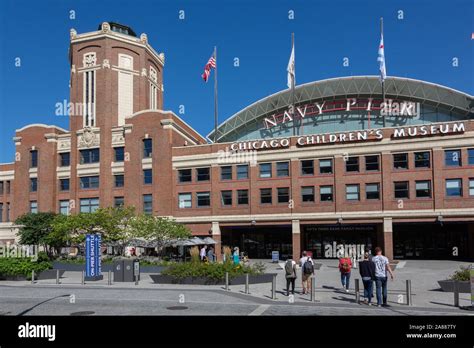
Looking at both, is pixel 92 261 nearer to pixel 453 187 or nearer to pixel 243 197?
pixel 243 197

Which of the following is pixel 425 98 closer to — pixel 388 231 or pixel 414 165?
pixel 414 165

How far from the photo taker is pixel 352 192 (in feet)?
138

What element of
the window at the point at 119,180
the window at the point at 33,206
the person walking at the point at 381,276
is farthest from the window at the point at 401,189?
the window at the point at 33,206

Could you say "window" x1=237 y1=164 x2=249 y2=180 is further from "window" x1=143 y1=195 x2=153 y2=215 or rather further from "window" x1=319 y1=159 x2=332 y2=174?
"window" x1=143 y1=195 x2=153 y2=215

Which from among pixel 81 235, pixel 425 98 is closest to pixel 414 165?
pixel 425 98

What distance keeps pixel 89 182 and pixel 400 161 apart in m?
31.4

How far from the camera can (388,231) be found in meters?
40.2

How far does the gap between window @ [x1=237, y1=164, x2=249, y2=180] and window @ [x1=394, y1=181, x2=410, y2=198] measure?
13.7m

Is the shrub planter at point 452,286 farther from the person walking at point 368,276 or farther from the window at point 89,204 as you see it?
the window at point 89,204

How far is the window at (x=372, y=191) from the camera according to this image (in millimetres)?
41469

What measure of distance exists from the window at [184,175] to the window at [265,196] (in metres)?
7.49

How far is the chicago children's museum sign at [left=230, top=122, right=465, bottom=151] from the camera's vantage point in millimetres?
38969

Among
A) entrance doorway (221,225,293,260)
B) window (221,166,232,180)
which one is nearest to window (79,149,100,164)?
window (221,166,232,180)
